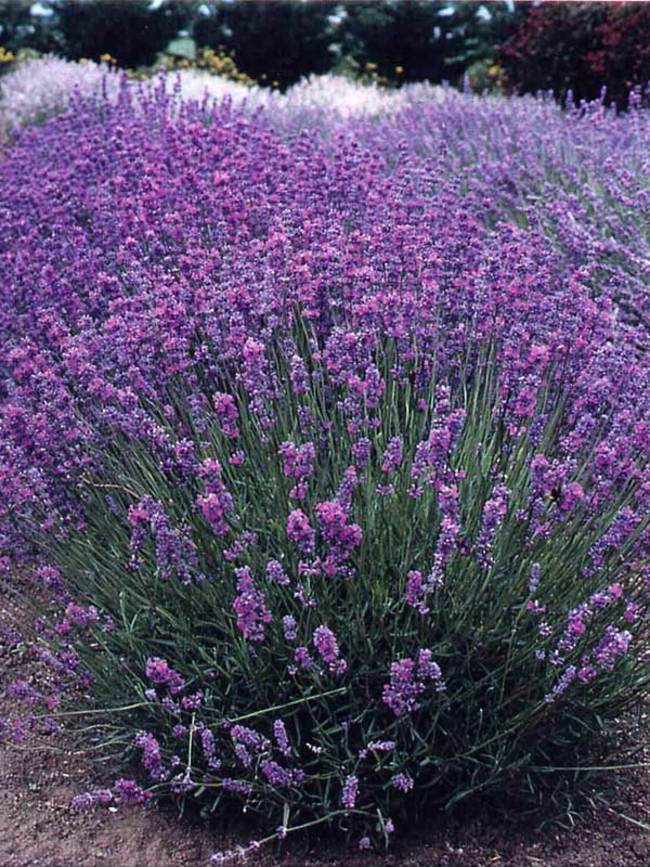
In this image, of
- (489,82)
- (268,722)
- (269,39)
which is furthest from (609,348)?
(269,39)

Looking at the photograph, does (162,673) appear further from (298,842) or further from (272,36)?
(272,36)

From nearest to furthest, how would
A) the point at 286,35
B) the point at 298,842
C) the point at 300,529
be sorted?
1. the point at 300,529
2. the point at 298,842
3. the point at 286,35

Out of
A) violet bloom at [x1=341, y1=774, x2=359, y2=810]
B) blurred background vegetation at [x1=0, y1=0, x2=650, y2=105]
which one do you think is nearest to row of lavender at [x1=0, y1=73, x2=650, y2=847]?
violet bloom at [x1=341, y1=774, x2=359, y2=810]

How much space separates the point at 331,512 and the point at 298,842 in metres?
0.90

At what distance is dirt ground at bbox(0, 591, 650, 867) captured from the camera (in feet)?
8.18

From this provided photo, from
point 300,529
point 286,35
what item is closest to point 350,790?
point 300,529

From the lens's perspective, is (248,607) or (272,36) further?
(272,36)

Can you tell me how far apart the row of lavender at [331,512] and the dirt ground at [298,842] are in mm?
88

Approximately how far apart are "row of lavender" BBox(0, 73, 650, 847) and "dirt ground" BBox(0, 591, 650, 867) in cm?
9

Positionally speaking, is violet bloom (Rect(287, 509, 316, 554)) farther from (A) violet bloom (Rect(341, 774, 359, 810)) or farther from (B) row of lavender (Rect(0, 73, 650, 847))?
(A) violet bloom (Rect(341, 774, 359, 810))


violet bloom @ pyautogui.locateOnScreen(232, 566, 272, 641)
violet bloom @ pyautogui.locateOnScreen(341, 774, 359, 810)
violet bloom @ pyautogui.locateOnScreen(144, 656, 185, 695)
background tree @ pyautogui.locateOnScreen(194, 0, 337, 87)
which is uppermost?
violet bloom @ pyautogui.locateOnScreen(232, 566, 272, 641)

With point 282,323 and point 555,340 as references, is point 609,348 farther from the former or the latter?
point 282,323

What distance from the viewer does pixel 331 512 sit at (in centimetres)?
217

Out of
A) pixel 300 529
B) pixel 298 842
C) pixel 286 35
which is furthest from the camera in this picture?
pixel 286 35
